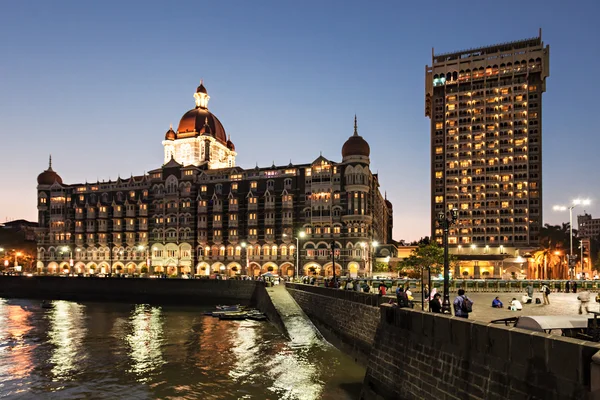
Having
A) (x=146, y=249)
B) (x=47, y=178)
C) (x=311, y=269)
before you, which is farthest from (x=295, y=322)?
(x=47, y=178)

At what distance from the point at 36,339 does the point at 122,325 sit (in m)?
9.93

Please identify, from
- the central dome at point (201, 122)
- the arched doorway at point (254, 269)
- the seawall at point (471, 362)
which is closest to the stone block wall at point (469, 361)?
the seawall at point (471, 362)

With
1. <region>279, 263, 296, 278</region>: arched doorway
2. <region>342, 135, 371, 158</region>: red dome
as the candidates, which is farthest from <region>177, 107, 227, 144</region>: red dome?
<region>342, 135, 371, 158</region>: red dome

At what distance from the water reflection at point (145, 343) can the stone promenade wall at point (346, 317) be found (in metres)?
13.2

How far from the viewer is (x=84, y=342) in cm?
4247

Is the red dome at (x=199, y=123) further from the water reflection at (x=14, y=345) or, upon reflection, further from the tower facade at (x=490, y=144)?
the water reflection at (x=14, y=345)

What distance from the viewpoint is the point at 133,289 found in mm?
90188

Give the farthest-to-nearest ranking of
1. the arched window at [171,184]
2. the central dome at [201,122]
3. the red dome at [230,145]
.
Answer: the red dome at [230,145]
the central dome at [201,122]
the arched window at [171,184]

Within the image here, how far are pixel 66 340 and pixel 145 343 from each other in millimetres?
7996

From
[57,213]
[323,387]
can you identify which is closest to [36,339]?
[323,387]

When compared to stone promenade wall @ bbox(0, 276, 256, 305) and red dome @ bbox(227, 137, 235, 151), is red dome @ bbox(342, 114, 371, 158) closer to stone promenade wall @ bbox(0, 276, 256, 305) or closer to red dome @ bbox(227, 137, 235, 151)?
stone promenade wall @ bbox(0, 276, 256, 305)

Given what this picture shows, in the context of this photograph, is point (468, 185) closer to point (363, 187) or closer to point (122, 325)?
point (363, 187)

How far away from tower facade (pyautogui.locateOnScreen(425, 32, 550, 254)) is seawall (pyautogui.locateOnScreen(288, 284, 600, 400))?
117437 mm

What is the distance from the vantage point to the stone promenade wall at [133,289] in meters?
80.1
